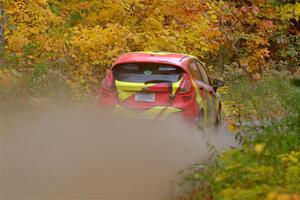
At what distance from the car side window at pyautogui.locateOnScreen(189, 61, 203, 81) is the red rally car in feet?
0.37

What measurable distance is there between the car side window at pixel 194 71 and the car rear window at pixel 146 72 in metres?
0.52

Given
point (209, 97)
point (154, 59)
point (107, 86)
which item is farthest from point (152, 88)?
point (209, 97)

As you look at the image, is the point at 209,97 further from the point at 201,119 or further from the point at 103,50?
the point at 103,50

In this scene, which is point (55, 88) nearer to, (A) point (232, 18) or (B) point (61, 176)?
(B) point (61, 176)

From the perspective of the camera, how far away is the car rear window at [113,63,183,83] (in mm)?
11828

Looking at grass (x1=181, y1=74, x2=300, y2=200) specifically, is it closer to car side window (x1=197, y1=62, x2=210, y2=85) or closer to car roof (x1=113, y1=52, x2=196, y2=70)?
car roof (x1=113, y1=52, x2=196, y2=70)

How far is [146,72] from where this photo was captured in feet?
39.0

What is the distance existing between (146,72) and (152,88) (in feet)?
1.13

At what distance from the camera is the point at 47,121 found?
13.1 m

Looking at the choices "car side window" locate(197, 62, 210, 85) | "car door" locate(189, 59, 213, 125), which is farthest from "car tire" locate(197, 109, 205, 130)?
"car side window" locate(197, 62, 210, 85)

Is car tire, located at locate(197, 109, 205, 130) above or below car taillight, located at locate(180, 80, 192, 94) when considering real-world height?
below

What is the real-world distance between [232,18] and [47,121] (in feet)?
44.6

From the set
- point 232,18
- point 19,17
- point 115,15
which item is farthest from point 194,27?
point 232,18

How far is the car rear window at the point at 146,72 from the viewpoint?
11.8 m
